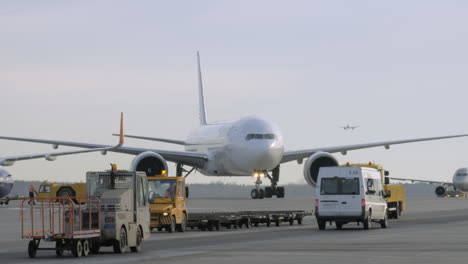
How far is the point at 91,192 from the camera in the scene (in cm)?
2506

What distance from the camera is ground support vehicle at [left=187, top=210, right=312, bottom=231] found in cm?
3575

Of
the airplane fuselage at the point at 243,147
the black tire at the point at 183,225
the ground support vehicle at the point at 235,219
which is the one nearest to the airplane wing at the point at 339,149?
the airplane fuselage at the point at 243,147

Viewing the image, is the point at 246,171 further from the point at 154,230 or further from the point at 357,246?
the point at 357,246

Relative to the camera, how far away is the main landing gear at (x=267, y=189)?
64.9m

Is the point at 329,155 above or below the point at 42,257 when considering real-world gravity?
above

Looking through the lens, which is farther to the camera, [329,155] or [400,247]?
[329,155]

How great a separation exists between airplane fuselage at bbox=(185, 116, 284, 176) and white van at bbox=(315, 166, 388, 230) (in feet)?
85.2

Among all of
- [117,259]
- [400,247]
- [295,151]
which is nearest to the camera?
[117,259]

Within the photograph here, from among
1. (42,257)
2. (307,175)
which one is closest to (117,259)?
(42,257)

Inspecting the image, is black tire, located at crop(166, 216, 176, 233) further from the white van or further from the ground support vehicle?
the white van

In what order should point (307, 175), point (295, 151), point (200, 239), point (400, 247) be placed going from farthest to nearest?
1. point (295, 151)
2. point (307, 175)
3. point (200, 239)
4. point (400, 247)

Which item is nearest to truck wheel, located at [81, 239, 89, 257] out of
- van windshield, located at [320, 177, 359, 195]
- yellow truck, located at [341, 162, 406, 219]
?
van windshield, located at [320, 177, 359, 195]

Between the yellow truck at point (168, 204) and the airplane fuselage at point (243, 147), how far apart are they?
2740 centimetres

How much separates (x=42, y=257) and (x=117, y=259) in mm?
2154
